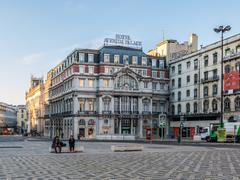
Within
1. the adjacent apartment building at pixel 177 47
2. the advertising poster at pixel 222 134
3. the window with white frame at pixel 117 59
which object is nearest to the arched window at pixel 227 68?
the advertising poster at pixel 222 134

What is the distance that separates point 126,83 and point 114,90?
12.0 feet

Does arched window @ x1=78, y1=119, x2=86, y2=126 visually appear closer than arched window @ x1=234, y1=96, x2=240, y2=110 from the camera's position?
No

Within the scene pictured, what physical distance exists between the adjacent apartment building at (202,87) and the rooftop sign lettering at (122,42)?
32.5 ft

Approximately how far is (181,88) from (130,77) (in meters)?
12.7

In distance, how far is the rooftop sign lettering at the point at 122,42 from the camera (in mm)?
96062

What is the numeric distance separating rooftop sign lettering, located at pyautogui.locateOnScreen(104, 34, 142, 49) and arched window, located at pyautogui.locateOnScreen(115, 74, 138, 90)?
8.60 meters

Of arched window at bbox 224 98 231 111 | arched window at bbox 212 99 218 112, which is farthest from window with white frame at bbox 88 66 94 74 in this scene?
arched window at bbox 224 98 231 111

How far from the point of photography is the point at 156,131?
322 ft

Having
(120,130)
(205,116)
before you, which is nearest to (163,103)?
(120,130)

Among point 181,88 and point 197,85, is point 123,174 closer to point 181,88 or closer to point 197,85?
point 197,85

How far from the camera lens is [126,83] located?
94938mm

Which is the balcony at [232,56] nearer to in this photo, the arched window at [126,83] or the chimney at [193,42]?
the arched window at [126,83]

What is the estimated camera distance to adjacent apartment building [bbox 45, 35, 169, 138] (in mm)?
92125

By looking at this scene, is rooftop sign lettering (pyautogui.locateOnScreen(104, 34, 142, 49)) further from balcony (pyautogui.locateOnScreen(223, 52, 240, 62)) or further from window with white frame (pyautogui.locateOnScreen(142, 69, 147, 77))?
balcony (pyautogui.locateOnScreen(223, 52, 240, 62))
